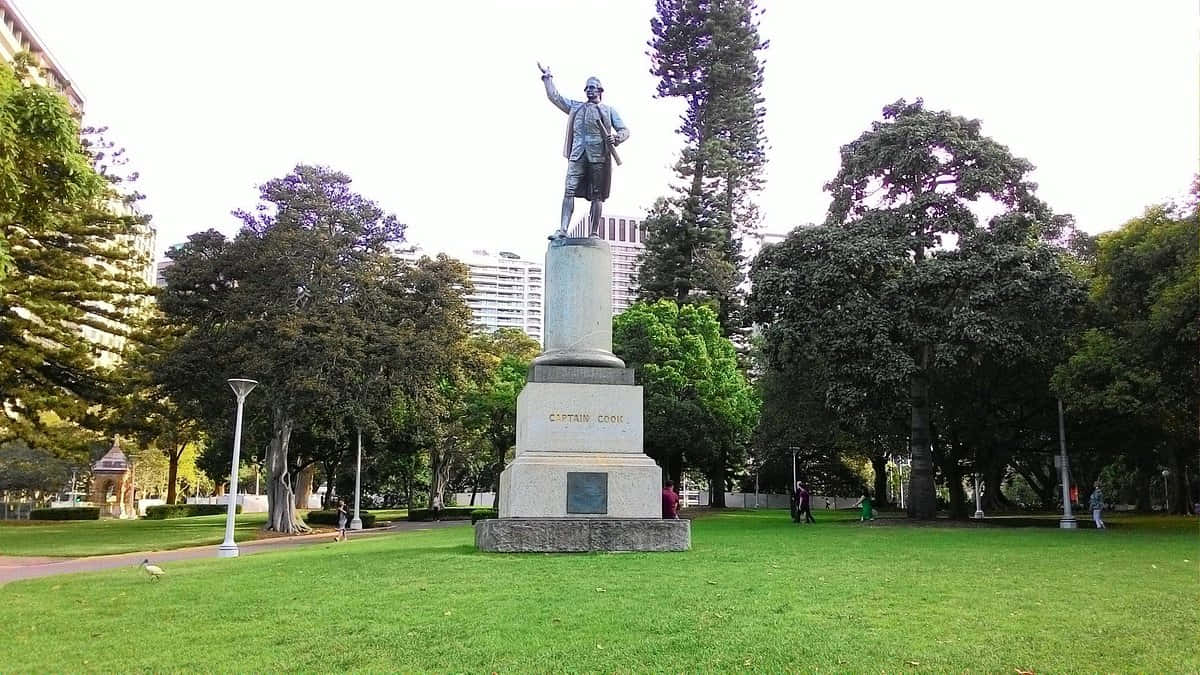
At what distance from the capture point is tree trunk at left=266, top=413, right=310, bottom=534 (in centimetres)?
3194

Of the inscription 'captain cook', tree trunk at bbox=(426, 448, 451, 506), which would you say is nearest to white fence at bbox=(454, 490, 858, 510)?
tree trunk at bbox=(426, 448, 451, 506)

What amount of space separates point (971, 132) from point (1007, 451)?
1067 cm

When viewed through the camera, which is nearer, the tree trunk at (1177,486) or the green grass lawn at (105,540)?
the green grass lawn at (105,540)

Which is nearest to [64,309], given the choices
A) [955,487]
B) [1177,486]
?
[955,487]

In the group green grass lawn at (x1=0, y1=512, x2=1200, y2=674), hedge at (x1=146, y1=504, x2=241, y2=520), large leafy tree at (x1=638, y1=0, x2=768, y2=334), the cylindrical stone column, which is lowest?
hedge at (x1=146, y1=504, x2=241, y2=520)

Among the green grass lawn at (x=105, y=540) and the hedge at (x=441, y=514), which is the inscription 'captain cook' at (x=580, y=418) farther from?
the hedge at (x=441, y=514)

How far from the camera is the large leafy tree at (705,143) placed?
41.8 metres

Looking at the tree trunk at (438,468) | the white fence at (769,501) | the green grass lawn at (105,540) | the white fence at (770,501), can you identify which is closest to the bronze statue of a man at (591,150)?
the green grass lawn at (105,540)

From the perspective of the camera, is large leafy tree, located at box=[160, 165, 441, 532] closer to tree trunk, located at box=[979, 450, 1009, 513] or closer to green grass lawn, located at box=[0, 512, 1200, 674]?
green grass lawn, located at box=[0, 512, 1200, 674]

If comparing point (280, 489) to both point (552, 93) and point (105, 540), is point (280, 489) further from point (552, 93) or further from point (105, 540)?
point (552, 93)

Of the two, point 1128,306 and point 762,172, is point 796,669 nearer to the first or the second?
point 1128,306

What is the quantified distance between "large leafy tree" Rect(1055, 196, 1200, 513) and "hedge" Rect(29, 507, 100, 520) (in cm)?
4510

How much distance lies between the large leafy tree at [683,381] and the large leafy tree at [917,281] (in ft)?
23.8

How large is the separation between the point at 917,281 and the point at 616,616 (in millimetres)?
19010
